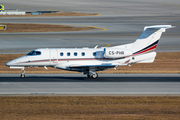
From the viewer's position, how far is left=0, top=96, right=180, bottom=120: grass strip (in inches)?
768

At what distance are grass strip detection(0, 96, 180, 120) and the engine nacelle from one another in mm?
8670

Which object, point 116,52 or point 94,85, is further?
point 116,52

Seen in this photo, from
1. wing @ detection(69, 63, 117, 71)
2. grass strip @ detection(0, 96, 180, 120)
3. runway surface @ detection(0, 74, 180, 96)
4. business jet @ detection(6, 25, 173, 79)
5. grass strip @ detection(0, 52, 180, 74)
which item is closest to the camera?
grass strip @ detection(0, 96, 180, 120)

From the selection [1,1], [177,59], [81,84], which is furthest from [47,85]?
[1,1]

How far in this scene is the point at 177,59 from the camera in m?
47.8

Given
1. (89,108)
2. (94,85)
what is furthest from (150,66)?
(89,108)

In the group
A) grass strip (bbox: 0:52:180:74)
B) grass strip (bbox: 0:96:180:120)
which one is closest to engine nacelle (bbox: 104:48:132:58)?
grass strip (bbox: 0:52:180:74)

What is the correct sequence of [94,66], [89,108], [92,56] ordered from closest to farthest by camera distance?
[89,108] → [94,66] → [92,56]

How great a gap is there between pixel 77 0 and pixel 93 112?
18173cm

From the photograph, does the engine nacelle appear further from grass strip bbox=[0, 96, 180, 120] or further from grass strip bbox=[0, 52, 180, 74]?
grass strip bbox=[0, 96, 180, 120]

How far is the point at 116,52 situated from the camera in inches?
1278

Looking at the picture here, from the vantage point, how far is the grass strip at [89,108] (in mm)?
19516

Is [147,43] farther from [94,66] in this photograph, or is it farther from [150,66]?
[150,66]

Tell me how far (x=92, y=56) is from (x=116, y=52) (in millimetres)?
2516
